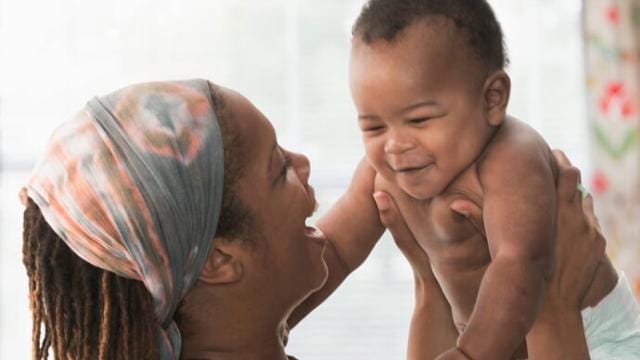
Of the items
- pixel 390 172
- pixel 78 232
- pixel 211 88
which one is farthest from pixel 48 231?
pixel 390 172

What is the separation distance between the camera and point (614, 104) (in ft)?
12.8

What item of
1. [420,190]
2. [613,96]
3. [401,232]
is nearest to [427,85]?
[420,190]

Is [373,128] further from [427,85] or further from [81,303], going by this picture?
[81,303]

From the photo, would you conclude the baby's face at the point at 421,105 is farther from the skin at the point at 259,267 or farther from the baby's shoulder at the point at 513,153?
the skin at the point at 259,267

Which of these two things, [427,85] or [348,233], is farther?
[348,233]

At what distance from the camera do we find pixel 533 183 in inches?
56.8

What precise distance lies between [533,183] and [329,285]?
0.37 m

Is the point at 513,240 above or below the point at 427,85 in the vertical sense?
below

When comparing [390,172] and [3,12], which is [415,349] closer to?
[390,172]

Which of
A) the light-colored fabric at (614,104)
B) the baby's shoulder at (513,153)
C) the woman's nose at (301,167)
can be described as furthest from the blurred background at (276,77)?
the woman's nose at (301,167)

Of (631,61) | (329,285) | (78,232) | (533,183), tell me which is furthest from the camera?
(631,61)

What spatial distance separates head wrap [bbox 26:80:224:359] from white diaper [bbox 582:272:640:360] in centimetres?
71

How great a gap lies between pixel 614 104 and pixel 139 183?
313 centimetres

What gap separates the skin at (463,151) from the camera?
4.56 feet
